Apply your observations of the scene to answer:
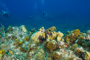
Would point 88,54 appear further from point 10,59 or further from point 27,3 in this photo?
point 27,3

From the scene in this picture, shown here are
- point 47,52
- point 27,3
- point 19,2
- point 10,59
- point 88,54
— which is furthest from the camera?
point 27,3

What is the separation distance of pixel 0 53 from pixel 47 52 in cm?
181

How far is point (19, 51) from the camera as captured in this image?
112 inches

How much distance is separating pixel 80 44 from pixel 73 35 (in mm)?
460

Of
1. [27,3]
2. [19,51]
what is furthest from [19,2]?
[19,51]

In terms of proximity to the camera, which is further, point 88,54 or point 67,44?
point 67,44

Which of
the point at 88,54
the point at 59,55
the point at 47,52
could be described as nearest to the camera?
the point at 88,54

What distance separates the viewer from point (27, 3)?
12850 centimetres

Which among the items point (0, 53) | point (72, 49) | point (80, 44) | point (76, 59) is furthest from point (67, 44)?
point (0, 53)

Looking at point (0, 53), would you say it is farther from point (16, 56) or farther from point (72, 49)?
point (72, 49)

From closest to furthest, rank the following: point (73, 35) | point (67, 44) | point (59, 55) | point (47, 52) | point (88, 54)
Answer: point (88, 54)
point (59, 55)
point (47, 52)
point (67, 44)
point (73, 35)

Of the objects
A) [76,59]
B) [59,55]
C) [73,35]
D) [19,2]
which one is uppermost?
[19,2]

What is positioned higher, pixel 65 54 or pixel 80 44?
pixel 80 44

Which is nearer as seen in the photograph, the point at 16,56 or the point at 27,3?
the point at 16,56
